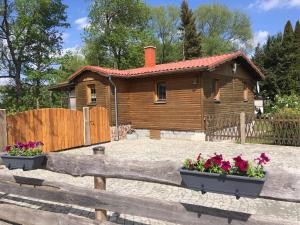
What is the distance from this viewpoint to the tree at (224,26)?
44.1 meters

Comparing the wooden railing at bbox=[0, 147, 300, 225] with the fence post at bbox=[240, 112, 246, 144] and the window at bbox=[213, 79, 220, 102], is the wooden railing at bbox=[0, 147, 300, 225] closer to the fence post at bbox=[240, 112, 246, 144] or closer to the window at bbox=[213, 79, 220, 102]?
the fence post at bbox=[240, 112, 246, 144]

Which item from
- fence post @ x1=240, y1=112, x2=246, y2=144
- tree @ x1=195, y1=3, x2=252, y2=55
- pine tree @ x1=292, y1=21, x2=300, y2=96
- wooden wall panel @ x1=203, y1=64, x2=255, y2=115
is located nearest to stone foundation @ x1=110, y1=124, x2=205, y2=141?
wooden wall panel @ x1=203, y1=64, x2=255, y2=115

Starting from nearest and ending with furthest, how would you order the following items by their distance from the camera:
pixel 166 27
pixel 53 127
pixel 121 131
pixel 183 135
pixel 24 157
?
pixel 24 157, pixel 53 127, pixel 183 135, pixel 121 131, pixel 166 27

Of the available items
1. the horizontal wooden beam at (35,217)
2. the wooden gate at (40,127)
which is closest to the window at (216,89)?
the wooden gate at (40,127)

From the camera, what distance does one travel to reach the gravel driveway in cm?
538

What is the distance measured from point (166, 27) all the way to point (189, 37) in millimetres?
7102

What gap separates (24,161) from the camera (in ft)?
13.5

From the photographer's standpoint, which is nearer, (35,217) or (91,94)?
(35,217)

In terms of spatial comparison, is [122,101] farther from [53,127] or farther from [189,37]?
[189,37]

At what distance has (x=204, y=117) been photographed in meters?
15.3

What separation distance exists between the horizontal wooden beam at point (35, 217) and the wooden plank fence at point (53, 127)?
26.3ft

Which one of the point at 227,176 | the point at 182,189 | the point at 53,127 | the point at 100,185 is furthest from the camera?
the point at 53,127

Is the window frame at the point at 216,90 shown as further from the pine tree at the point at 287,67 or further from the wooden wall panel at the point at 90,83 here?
the pine tree at the point at 287,67

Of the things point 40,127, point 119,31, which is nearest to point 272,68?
point 119,31
